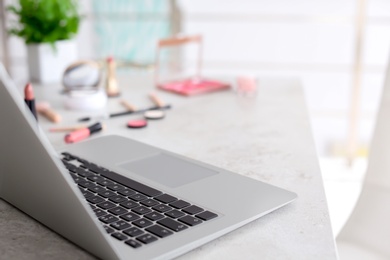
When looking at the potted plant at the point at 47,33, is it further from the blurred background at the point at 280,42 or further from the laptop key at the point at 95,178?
the blurred background at the point at 280,42

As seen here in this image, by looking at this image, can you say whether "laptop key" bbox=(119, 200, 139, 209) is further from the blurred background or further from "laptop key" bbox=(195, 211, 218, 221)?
the blurred background

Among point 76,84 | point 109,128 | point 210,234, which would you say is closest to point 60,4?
point 76,84

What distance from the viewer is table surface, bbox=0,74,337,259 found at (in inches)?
27.7

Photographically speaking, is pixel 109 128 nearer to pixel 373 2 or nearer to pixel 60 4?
pixel 60 4

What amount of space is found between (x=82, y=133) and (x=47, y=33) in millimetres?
625

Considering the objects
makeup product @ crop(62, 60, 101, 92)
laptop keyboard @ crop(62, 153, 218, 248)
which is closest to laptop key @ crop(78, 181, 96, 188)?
laptop keyboard @ crop(62, 153, 218, 248)

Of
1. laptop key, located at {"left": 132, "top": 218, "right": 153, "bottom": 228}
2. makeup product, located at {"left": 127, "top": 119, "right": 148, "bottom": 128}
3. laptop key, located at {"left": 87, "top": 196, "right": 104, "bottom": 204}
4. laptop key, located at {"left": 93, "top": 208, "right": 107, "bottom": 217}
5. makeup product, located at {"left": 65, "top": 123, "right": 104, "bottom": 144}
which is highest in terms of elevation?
laptop key, located at {"left": 132, "top": 218, "right": 153, "bottom": 228}

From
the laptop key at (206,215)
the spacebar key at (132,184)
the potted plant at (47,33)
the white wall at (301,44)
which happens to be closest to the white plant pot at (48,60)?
the potted plant at (47,33)

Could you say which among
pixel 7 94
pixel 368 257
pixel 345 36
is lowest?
pixel 368 257

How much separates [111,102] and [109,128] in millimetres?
255

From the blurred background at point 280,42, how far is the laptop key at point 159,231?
219 centimetres

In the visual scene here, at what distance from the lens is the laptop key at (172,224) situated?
28.0 inches

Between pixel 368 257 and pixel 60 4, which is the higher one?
pixel 60 4

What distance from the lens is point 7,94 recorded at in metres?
0.65
